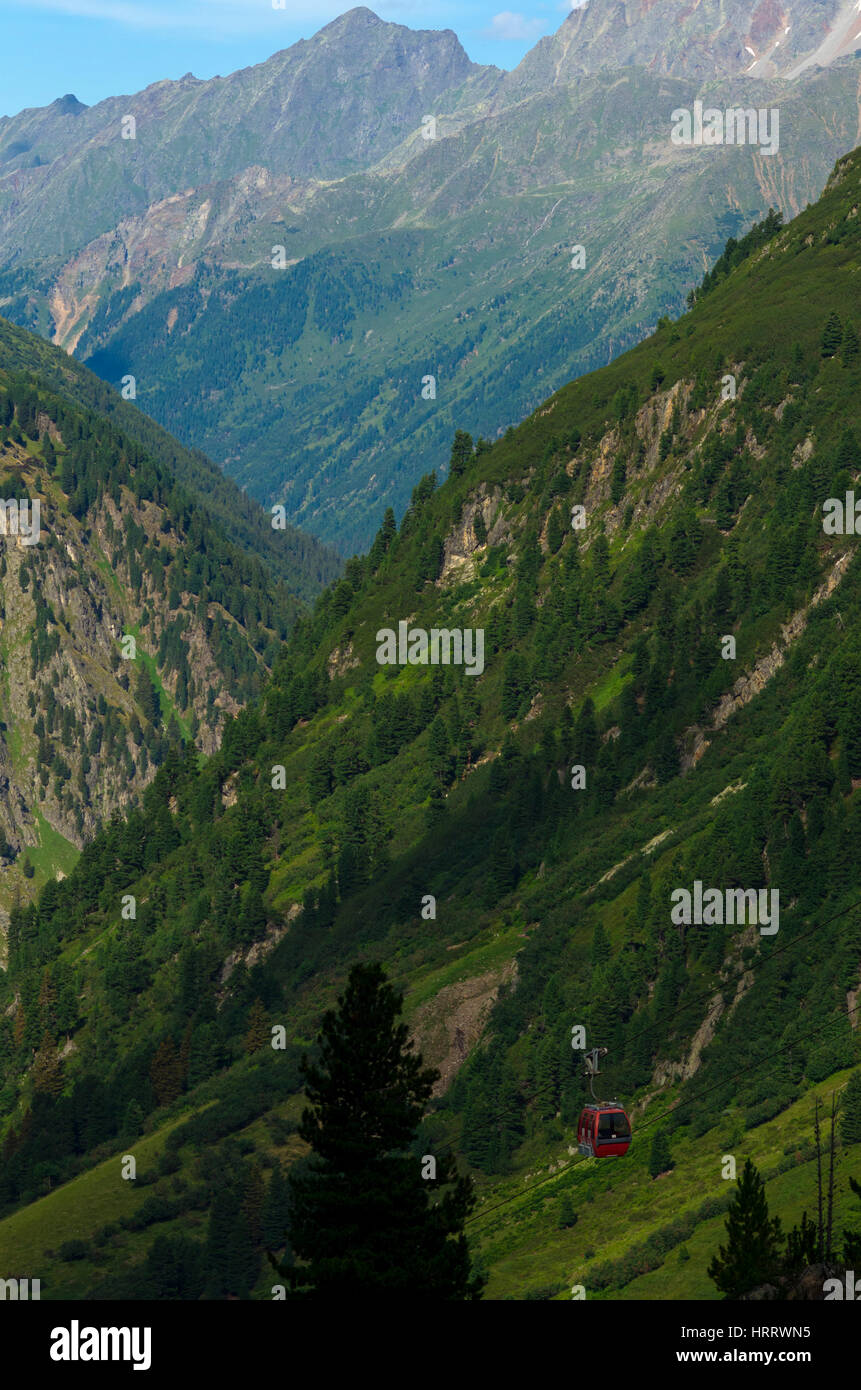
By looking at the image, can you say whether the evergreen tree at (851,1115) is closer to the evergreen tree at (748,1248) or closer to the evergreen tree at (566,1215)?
the evergreen tree at (566,1215)

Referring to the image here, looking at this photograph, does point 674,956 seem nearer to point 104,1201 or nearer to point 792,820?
point 792,820

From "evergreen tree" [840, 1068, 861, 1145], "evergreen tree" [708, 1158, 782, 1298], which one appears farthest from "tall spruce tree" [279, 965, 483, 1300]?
"evergreen tree" [840, 1068, 861, 1145]

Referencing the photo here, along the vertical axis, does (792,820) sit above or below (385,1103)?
above

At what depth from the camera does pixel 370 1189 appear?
209 feet

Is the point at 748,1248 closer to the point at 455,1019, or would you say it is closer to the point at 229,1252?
the point at 229,1252

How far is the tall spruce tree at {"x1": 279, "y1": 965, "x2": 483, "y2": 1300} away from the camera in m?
62.4

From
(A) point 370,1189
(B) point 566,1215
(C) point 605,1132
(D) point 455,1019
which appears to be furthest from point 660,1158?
(A) point 370,1189

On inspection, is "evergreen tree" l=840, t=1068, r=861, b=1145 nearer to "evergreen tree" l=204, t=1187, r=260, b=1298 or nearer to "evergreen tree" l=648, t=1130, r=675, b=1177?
"evergreen tree" l=648, t=1130, r=675, b=1177

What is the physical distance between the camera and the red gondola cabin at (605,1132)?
105875 mm

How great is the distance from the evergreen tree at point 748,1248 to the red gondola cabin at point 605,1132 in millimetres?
18308

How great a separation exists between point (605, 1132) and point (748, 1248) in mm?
25204

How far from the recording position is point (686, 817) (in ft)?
649
